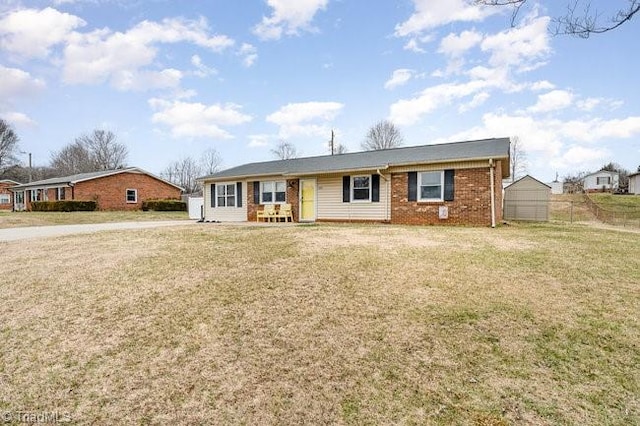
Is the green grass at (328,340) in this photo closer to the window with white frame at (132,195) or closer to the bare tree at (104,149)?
the window with white frame at (132,195)

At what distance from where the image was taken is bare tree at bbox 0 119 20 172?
48406mm

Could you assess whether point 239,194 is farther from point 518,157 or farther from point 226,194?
point 518,157

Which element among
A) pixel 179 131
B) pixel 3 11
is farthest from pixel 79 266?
pixel 179 131

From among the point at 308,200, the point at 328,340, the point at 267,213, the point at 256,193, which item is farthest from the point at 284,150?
the point at 328,340

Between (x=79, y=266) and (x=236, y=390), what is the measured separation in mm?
5028

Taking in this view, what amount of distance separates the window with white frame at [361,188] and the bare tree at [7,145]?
55.5 metres

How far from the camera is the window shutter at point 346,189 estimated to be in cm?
1516

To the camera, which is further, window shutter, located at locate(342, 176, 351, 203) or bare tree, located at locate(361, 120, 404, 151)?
bare tree, located at locate(361, 120, 404, 151)

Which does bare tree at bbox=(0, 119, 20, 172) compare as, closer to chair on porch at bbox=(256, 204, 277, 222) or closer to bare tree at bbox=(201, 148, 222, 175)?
bare tree at bbox=(201, 148, 222, 175)

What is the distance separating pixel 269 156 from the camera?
52438 mm

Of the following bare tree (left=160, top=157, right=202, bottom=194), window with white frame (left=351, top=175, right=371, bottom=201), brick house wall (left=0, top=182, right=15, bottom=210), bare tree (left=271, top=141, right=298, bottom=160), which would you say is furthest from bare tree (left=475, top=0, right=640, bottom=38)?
bare tree (left=160, top=157, right=202, bottom=194)

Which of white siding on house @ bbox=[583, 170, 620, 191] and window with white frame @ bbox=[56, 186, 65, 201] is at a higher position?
white siding on house @ bbox=[583, 170, 620, 191]

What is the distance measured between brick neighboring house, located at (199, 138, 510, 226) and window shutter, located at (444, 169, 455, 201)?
3cm

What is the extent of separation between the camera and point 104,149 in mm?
54938
